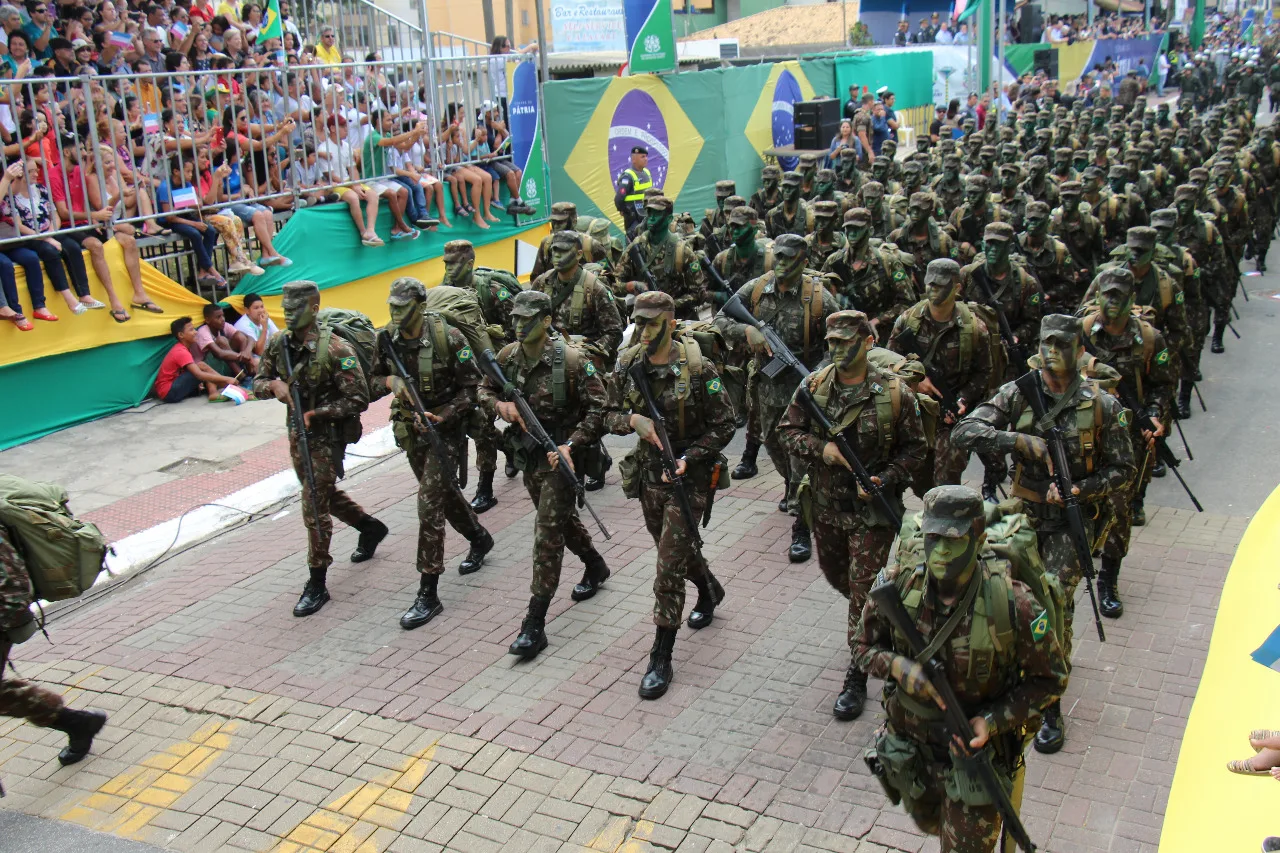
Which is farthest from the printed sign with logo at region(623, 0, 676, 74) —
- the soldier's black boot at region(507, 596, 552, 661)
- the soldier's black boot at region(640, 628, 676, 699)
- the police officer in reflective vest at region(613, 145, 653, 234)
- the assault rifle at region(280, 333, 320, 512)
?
the soldier's black boot at region(640, 628, 676, 699)

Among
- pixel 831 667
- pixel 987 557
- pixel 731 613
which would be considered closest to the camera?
pixel 987 557

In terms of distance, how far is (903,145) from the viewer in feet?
95.1

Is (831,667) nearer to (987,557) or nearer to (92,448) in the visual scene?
(987,557)

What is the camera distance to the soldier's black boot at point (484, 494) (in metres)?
9.73

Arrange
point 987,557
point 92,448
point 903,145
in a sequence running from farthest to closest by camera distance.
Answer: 1. point 903,145
2. point 92,448
3. point 987,557

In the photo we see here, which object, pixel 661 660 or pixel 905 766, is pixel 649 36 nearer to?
pixel 661 660

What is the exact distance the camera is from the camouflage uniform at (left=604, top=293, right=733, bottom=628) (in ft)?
22.0

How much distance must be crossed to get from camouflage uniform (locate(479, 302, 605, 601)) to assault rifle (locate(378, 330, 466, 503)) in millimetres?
447

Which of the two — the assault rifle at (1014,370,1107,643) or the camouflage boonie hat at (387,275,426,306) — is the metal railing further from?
the assault rifle at (1014,370,1107,643)

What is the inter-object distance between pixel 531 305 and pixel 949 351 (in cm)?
288

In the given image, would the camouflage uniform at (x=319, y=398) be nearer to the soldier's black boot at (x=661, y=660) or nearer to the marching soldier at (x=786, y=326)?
the soldier's black boot at (x=661, y=660)

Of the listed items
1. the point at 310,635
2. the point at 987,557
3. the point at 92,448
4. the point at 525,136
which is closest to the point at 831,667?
the point at 987,557

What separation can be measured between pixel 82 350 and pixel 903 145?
21811 millimetres

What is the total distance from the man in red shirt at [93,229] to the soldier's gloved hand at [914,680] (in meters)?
9.52
